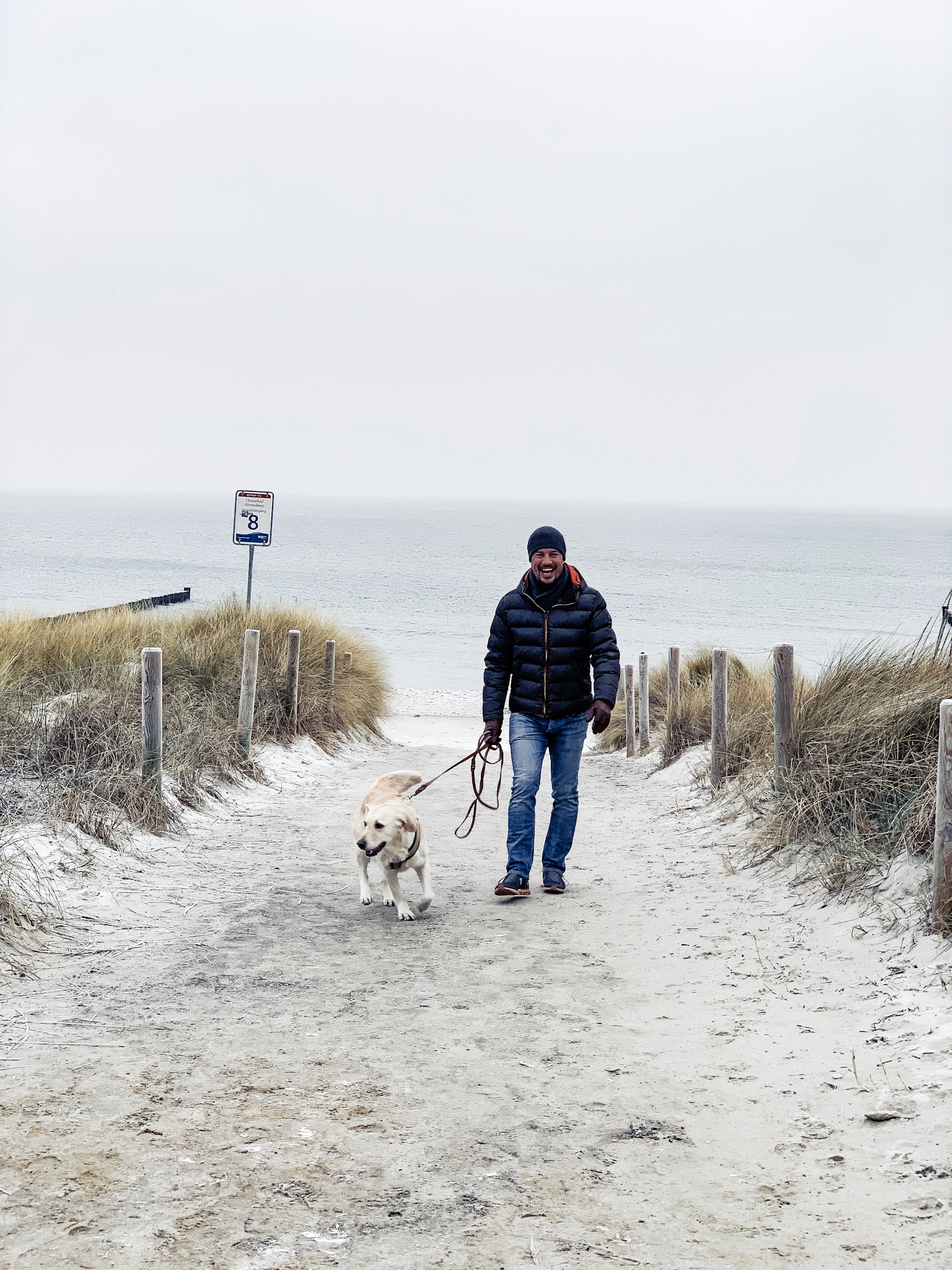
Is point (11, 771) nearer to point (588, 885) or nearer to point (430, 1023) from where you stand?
point (588, 885)

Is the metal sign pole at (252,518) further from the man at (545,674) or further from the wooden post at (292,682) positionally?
the man at (545,674)

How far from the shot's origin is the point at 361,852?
626cm

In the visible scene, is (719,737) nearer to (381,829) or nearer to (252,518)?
(381,829)

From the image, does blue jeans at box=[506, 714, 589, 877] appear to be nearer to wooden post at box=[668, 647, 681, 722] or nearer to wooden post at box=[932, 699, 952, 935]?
wooden post at box=[932, 699, 952, 935]

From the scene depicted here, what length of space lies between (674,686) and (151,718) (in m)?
8.30

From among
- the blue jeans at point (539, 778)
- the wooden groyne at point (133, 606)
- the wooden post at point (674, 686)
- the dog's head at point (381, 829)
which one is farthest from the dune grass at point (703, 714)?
the wooden groyne at point (133, 606)

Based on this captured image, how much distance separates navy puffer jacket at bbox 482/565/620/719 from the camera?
6.53 metres

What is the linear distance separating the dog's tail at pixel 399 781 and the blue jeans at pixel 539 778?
0.61 m

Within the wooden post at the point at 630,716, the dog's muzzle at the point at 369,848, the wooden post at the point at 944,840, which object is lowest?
the wooden post at the point at 630,716

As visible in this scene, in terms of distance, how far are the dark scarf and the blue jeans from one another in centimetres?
67

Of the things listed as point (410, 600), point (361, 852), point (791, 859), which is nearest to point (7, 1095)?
point (361, 852)

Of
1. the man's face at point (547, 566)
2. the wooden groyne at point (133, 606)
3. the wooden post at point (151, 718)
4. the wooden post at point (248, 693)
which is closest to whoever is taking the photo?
the man's face at point (547, 566)

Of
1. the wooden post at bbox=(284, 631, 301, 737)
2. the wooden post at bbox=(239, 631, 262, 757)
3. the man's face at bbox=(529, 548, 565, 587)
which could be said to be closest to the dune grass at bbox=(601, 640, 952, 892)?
the man's face at bbox=(529, 548, 565, 587)

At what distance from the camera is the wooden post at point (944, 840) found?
4758 mm
